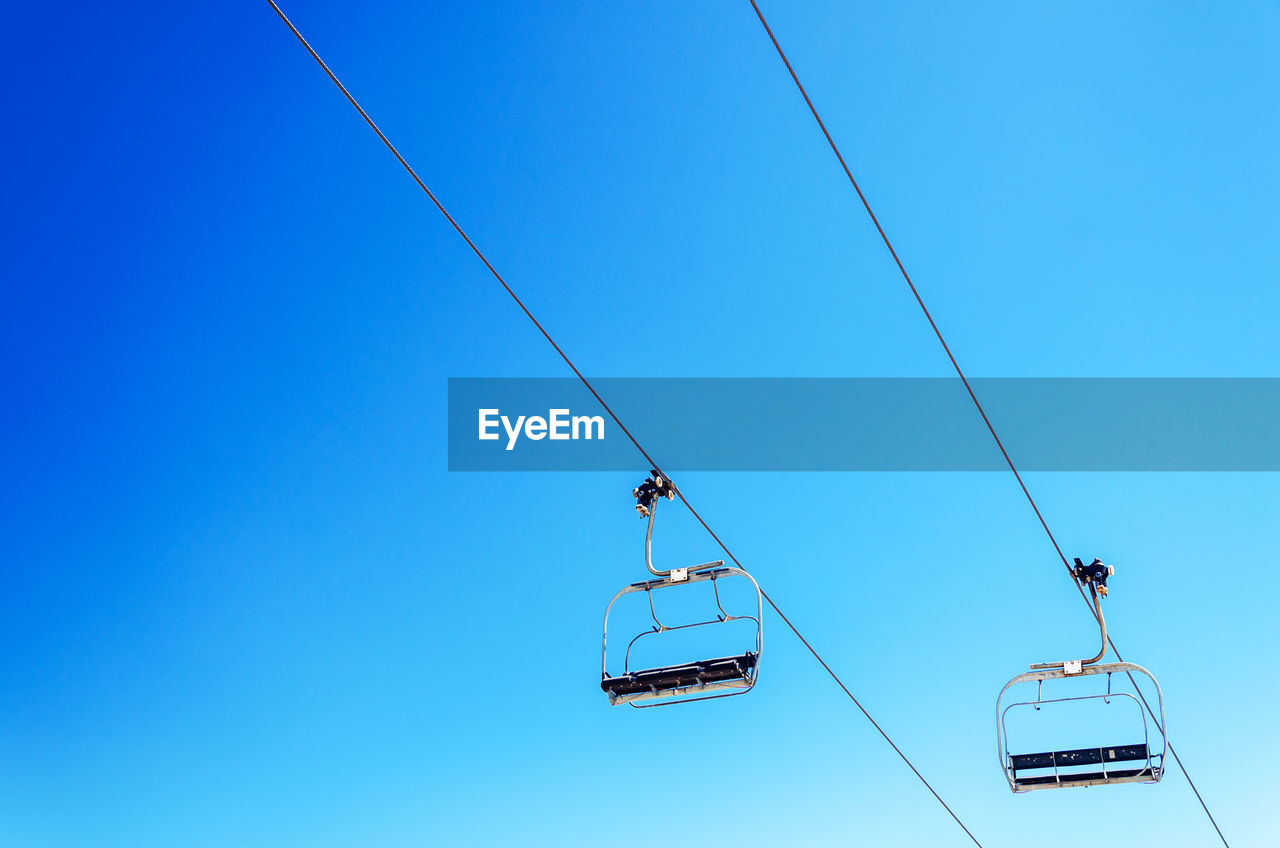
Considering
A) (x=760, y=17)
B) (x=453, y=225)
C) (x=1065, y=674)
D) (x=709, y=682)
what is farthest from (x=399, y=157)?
(x=1065, y=674)

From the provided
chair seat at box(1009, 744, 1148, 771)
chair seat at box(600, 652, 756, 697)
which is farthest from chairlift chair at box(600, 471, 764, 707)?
chair seat at box(1009, 744, 1148, 771)

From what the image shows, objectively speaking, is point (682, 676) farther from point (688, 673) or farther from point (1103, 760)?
point (1103, 760)

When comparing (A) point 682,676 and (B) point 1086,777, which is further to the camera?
(B) point 1086,777

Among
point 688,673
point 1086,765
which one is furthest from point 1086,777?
point 688,673

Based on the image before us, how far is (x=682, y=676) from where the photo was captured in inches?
248

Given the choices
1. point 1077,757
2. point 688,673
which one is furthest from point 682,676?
point 1077,757

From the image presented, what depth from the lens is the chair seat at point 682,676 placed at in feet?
20.3

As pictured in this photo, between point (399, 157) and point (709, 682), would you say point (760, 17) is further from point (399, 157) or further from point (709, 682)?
point (709, 682)

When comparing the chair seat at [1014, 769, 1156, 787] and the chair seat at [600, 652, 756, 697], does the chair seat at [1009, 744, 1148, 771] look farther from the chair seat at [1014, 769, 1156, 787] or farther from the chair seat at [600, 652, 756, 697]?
the chair seat at [600, 652, 756, 697]

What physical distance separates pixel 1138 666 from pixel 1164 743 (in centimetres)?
51

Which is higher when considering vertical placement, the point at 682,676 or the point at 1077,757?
the point at 682,676

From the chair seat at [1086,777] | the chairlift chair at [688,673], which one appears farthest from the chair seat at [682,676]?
the chair seat at [1086,777]

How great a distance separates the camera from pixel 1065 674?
7.19m

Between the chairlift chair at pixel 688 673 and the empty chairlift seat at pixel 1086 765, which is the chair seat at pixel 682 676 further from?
the empty chairlift seat at pixel 1086 765
